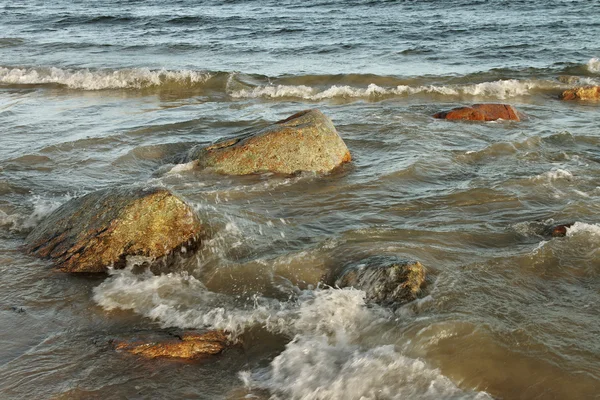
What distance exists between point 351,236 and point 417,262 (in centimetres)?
95

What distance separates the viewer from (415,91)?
495 inches

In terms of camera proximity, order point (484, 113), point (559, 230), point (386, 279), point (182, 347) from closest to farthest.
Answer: point (182, 347) < point (386, 279) < point (559, 230) < point (484, 113)

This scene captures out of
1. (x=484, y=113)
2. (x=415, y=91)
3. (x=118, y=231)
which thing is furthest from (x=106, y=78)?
(x=118, y=231)

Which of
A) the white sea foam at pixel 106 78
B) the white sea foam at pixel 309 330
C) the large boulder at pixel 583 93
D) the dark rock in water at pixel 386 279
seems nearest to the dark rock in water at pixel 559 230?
the dark rock in water at pixel 386 279

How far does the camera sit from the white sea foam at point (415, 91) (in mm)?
12500

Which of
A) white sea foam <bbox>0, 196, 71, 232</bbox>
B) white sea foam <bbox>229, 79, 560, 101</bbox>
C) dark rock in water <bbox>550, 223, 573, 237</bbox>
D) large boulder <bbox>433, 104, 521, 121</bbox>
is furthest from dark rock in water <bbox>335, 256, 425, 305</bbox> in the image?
white sea foam <bbox>229, 79, 560, 101</bbox>

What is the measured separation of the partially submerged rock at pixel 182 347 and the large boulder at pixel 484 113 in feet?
22.0

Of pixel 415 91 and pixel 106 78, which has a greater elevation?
pixel 106 78

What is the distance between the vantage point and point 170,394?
3.83 m

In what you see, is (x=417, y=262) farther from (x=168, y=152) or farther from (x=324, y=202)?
(x=168, y=152)

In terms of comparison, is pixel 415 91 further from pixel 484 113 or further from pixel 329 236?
pixel 329 236

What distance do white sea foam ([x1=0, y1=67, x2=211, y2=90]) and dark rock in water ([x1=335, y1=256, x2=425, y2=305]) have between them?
10.1 metres

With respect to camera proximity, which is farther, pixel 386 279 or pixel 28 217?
pixel 28 217

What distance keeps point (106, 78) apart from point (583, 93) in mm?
10178
